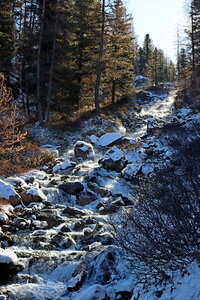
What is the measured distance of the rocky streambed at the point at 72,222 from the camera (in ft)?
19.4

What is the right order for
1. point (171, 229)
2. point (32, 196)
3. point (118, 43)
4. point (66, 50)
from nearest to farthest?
point (171, 229) → point (32, 196) → point (66, 50) → point (118, 43)

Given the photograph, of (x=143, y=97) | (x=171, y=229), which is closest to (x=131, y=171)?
(x=171, y=229)

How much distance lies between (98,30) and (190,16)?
10.9 meters

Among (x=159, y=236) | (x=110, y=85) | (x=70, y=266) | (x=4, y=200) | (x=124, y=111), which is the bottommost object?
(x=70, y=266)

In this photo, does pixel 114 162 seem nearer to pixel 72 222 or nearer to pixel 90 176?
pixel 90 176

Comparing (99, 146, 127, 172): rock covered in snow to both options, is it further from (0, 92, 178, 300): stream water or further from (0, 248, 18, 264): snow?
(0, 248, 18, 264): snow

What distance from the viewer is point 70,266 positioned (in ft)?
21.7

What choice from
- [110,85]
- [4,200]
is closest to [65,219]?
[4,200]

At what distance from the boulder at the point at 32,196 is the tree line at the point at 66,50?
10942mm

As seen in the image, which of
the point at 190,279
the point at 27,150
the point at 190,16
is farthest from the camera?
the point at 190,16

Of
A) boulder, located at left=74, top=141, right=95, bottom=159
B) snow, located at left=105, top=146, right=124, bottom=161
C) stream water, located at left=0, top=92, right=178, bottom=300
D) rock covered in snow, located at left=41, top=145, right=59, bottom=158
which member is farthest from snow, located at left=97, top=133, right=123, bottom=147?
stream water, located at left=0, top=92, right=178, bottom=300

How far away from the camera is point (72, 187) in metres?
11.5

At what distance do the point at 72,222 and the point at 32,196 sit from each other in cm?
218

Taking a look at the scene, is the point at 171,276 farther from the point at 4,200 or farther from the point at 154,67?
the point at 154,67
